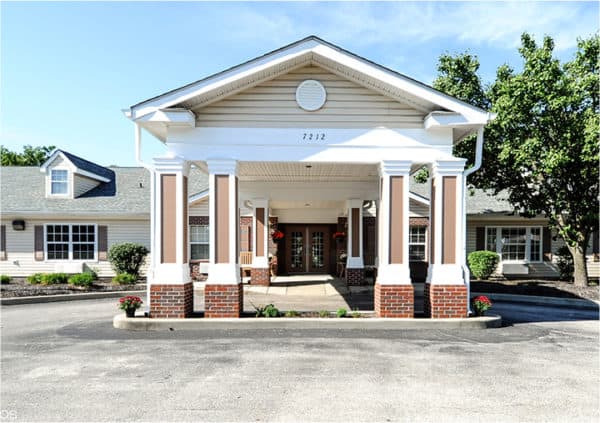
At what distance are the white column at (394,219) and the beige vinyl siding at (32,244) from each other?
11459 millimetres

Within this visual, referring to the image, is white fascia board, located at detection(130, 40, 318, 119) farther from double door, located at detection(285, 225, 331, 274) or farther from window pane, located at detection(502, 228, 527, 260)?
window pane, located at detection(502, 228, 527, 260)

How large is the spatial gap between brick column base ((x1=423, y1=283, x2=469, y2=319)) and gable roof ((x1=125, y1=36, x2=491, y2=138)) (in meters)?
3.44

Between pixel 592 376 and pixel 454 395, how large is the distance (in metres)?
2.39

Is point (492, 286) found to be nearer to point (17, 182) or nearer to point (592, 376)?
point (592, 376)

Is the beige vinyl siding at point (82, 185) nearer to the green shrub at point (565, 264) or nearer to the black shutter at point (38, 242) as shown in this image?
the black shutter at point (38, 242)

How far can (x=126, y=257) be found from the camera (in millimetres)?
16219

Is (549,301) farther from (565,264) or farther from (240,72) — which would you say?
(240,72)

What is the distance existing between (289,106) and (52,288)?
10.6 meters

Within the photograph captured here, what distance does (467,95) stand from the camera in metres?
14.3

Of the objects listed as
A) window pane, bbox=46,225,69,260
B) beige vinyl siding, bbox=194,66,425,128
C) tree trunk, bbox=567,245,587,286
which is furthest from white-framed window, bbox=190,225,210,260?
A: tree trunk, bbox=567,245,587,286

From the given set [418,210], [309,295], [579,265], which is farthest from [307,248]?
[579,265]

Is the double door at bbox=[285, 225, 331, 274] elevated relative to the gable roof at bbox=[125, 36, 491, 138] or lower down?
lower down

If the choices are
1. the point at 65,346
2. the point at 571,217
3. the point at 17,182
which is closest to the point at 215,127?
the point at 65,346

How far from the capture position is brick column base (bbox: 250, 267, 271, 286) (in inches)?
609
